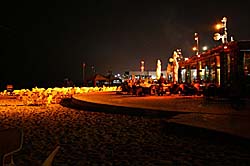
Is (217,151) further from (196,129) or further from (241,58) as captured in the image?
(241,58)

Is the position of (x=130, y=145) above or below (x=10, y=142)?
below

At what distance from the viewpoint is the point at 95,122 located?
1104cm

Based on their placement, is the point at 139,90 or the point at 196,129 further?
the point at 139,90

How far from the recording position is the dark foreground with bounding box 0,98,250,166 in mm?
5973

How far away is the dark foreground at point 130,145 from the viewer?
5973 millimetres

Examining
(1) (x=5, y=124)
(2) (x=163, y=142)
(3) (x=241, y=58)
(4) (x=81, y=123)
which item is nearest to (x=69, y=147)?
(2) (x=163, y=142)

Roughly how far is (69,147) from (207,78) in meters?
16.2

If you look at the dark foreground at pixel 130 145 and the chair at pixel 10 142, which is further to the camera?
the dark foreground at pixel 130 145

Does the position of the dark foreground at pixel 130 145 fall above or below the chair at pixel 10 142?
below

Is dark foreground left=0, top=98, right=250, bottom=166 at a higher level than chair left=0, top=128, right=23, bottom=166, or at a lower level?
lower

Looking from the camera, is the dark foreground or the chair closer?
the chair

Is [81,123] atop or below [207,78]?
below

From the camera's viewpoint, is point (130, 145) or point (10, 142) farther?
point (130, 145)

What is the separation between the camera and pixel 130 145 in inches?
287
